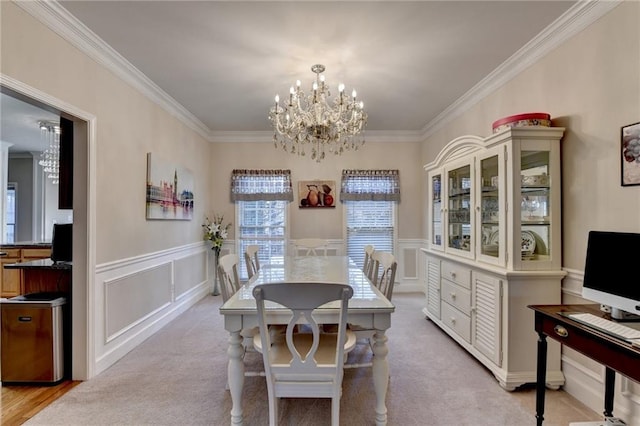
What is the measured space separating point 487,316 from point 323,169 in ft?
11.4

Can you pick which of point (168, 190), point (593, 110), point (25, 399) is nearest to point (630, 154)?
point (593, 110)

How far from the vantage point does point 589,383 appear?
2.21 metres

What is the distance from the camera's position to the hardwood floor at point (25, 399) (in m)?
2.10

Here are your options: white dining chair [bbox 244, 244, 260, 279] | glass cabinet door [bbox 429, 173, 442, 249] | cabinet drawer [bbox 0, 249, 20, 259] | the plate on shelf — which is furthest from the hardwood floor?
glass cabinet door [bbox 429, 173, 442, 249]

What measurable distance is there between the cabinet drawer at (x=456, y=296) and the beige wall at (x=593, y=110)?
863 millimetres

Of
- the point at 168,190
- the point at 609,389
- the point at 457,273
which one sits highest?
the point at 168,190

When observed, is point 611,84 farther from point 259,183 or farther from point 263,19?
point 259,183

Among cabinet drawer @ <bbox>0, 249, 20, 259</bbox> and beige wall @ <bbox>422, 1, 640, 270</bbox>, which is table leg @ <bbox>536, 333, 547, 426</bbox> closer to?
beige wall @ <bbox>422, 1, 640, 270</bbox>

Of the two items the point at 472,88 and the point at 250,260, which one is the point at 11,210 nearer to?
the point at 250,260

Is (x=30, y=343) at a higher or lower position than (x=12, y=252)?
lower

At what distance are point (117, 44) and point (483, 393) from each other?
395cm

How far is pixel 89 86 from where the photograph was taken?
264cm

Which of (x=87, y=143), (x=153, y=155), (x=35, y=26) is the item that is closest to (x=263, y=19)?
(x=35, y=26)

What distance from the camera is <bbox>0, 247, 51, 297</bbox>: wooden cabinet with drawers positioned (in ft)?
15.3
